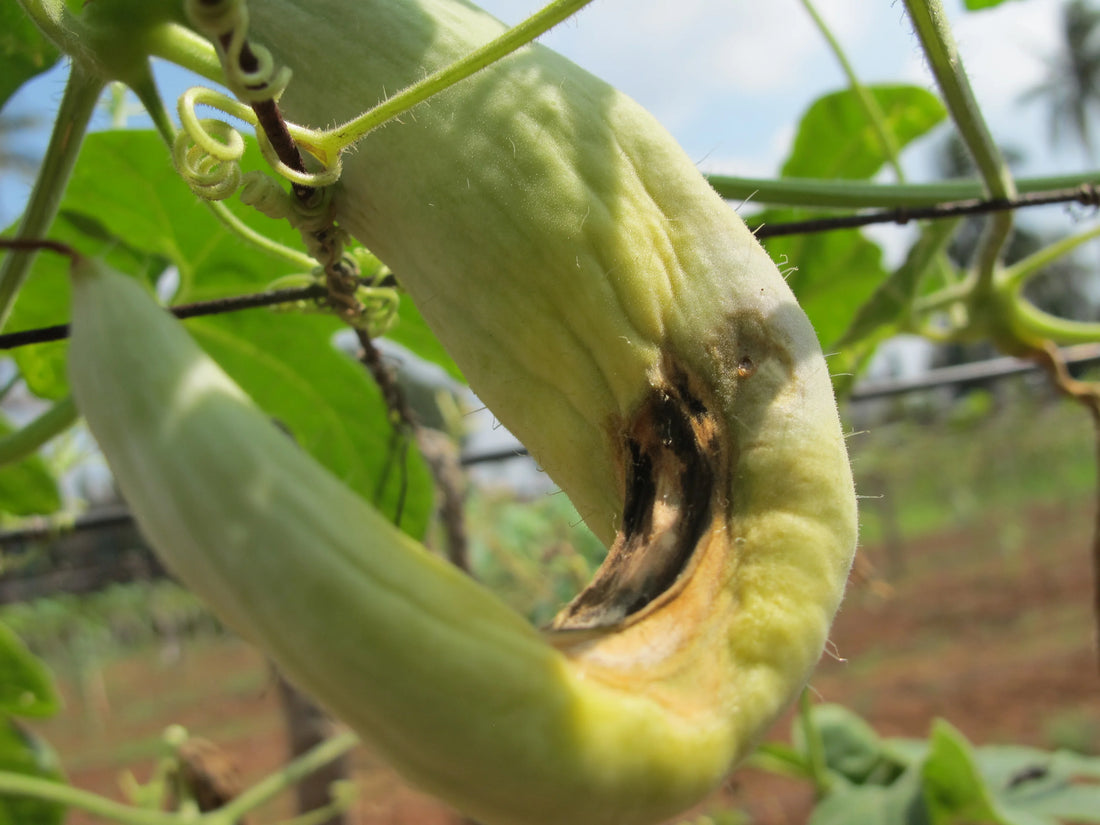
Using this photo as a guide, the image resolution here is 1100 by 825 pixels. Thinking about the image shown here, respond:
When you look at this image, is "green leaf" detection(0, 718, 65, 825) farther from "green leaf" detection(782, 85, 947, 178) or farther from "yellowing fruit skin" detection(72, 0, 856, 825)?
"green leaf" detection(782, 85, 947, 178)

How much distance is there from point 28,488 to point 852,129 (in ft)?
4.23

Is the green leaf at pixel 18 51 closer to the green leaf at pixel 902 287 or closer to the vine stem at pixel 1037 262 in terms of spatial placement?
the green leaf at pixel 902 287

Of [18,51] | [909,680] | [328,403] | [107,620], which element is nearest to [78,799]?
[328,403]

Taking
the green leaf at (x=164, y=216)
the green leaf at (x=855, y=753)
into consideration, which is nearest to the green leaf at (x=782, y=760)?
the green leaf at (x=855, y=753)

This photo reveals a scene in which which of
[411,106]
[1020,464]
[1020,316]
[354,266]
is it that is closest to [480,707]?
[411,106]

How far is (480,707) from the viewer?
32cm

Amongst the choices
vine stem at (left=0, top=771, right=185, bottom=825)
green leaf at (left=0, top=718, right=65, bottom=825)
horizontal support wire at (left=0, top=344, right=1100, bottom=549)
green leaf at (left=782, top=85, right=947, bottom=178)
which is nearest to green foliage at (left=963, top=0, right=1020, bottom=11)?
green leaf at (left=782, top=85, right=947, bottom=178)

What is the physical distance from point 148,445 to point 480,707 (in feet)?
0.48

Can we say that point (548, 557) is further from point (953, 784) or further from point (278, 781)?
point (953, 784)

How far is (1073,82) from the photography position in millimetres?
27922

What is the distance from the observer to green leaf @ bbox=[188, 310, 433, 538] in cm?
103

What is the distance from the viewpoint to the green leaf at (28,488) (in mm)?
1262

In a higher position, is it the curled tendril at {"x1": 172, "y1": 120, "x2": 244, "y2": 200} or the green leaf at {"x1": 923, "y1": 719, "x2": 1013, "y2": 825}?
the curled tendril at {"x1": 172, "y1": 120, "x2": 244, "y2": 200}

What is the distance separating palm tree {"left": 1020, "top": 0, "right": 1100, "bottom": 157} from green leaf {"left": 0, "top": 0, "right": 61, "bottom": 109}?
3190 centimetres
